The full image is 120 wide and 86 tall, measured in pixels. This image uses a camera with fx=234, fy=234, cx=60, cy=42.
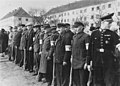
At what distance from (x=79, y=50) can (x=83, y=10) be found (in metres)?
59.7

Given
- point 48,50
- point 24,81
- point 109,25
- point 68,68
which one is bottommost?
point 24,81

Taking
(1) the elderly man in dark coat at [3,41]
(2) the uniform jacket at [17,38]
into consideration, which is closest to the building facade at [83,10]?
(1) the elderly man in dark coat at [3,41]

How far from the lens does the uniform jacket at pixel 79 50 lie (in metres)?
5.03

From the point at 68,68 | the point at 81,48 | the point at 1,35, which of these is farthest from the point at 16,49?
the point at 81,48

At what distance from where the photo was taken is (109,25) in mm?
4750

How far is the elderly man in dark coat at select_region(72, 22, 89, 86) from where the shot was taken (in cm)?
503

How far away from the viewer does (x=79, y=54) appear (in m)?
5.08

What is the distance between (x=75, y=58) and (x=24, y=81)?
96.6 inches

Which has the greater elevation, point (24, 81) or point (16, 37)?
point (16, 37)

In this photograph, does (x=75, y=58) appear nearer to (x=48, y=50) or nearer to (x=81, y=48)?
(x=81, y=48)

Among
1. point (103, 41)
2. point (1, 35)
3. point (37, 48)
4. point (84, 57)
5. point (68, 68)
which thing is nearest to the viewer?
point (103, 41)

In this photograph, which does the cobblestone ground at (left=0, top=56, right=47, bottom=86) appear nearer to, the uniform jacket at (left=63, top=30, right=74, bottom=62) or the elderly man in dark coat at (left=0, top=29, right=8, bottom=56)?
the uniform jacket at (left=63, top=30, right=74, bottom=62)

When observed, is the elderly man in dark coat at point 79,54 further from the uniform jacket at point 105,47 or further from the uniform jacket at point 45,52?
the uniform jacket at point 45,52

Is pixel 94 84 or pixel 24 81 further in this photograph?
pixel 24 81
